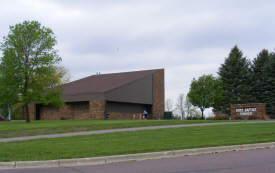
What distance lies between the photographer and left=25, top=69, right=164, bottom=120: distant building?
38.4 m

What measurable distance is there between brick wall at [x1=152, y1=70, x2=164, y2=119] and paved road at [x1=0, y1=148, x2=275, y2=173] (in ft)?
126

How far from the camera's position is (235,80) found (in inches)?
2047

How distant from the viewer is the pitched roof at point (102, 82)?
133ft

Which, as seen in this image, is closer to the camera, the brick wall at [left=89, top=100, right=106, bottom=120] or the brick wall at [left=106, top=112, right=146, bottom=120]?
the brick wall at [left=89, top=100, right=106, bottom=120]

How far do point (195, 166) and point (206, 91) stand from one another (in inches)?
1719

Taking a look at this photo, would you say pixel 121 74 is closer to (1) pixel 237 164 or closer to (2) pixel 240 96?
(2) pixel 240 96

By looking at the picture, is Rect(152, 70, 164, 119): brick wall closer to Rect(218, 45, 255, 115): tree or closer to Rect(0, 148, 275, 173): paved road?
Rect(218, 45, 255, 115): tree

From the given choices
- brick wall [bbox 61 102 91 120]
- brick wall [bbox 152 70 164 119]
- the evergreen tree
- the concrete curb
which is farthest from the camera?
brick wall [bbox 152 70 164 119]

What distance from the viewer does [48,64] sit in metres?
31.7

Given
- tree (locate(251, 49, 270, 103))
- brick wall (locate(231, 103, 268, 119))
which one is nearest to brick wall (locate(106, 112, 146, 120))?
brick wall (locate(231, 103, 268, 119))

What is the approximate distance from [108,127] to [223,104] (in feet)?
120

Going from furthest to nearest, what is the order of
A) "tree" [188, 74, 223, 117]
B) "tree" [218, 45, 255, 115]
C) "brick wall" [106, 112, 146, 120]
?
"tree" [218, 45, 255, 115], "tree" [188, 74, 223, 117], "brick wall" [106, 112, 146, 120]

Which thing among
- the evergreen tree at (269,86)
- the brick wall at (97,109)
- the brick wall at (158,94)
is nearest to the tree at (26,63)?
the brick wall at (97,109)

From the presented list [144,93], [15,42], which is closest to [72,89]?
[144,93]
